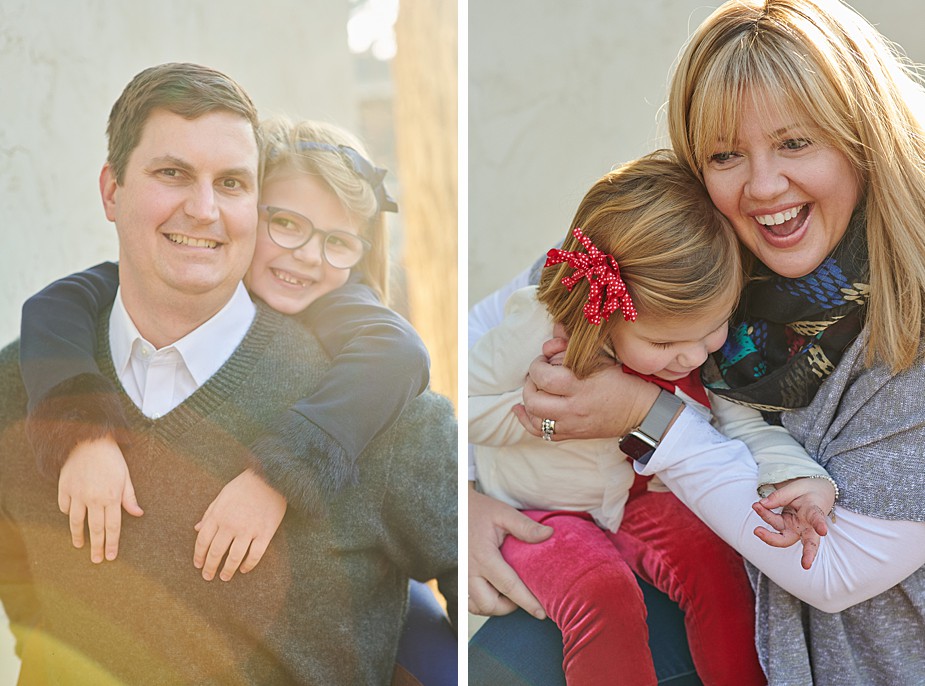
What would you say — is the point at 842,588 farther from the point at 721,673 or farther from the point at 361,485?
the point at 361,485

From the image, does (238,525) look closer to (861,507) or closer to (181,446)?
(181,446)

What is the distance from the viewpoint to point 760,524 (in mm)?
1821

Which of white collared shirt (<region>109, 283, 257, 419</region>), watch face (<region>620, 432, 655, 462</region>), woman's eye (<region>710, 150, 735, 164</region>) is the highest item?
woman's eye (<region>710, 150, 735, 164</region>)

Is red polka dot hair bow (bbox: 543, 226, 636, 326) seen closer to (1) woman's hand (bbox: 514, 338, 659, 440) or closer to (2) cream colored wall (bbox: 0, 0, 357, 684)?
(1) woman's hand (bbox: 514, 338, 659, 440)

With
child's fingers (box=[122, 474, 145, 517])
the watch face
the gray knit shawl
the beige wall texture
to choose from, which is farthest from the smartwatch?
child's fingers (box=[122, 474, 145, 517])

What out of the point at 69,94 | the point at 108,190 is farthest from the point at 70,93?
the point at 108,190

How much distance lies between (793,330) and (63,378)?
1.42 metres

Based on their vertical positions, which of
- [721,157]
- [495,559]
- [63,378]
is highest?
[721,157]

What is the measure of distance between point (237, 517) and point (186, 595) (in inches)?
7.0

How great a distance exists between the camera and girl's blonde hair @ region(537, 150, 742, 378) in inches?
71.4

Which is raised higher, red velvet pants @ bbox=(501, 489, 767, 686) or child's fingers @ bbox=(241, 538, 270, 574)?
child's fingers @ bbox=(241, 538, 270, 574)

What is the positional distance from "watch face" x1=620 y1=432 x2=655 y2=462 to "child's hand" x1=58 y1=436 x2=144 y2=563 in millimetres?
969

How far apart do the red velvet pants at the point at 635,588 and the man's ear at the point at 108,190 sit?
108 centimetres

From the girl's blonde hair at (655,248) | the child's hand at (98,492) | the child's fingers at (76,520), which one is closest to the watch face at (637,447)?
the girl's blonde hair at (655,248)
